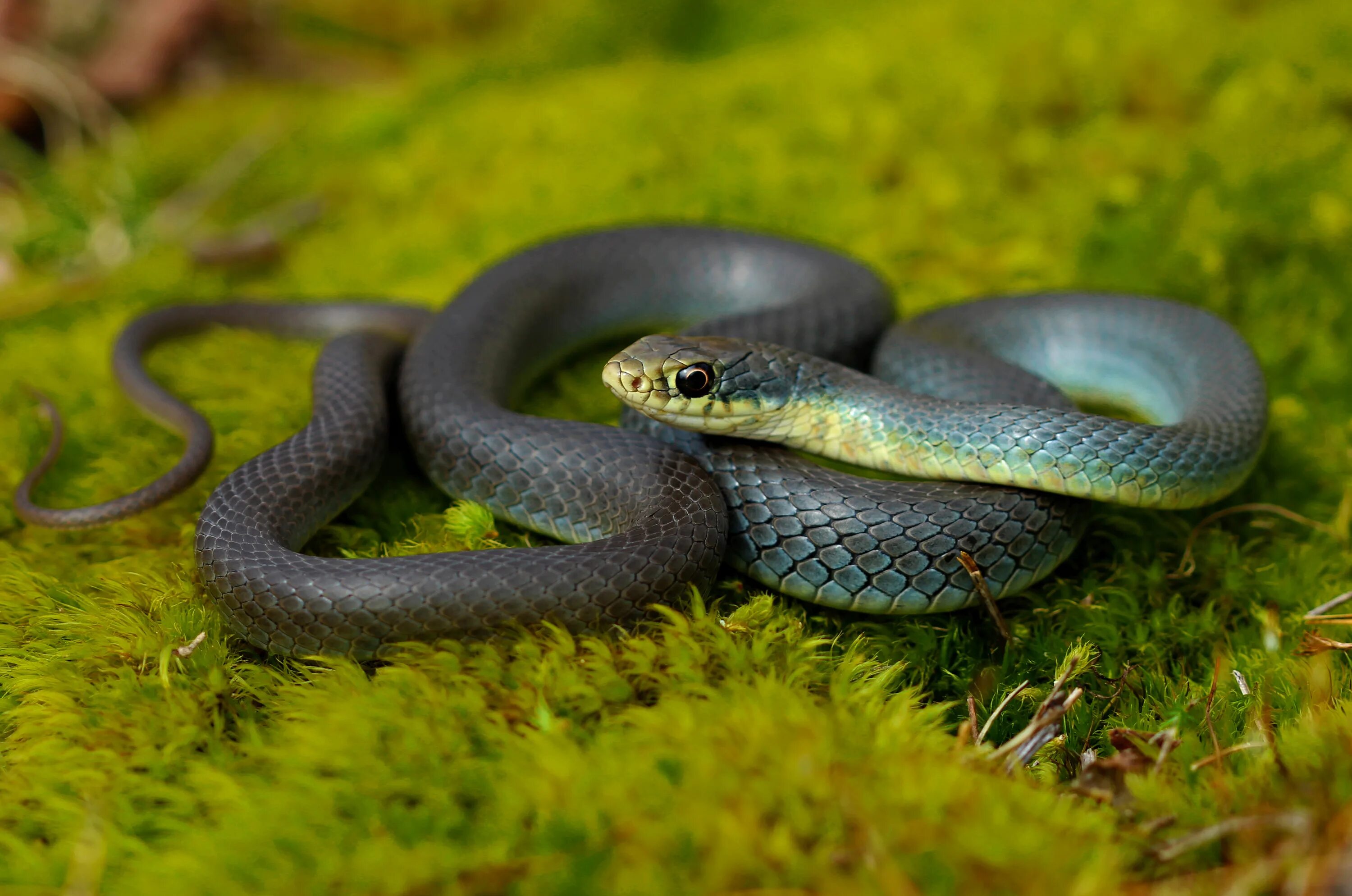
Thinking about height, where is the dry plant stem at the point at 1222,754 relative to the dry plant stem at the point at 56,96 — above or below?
below

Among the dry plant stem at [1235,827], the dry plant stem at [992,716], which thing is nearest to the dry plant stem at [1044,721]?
the dry plant stem at [992,716]

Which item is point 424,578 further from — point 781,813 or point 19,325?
point 19,325

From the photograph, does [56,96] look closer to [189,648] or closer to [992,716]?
[189,648]

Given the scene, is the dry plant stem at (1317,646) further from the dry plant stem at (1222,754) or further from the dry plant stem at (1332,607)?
the dry plant stem at (1222,754)

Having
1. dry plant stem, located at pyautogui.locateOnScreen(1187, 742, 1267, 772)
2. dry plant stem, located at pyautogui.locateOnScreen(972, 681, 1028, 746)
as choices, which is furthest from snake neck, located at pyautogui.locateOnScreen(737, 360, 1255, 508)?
dry plant stem, located at pyautogui.locateOnScreen(1187, 742, 1267, 772)

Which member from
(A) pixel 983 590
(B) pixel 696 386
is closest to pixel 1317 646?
(A) pixel 983 590

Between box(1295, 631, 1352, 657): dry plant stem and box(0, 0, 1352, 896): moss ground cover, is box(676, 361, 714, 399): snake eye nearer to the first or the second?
box(0, 0, 1352, 896): moss ground cover
